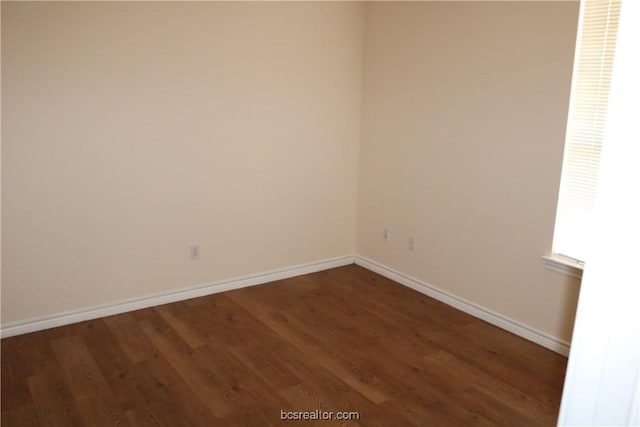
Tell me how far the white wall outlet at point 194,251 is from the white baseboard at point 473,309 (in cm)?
154

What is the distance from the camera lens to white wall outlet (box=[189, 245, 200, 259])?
12.5 feet

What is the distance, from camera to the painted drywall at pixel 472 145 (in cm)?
307

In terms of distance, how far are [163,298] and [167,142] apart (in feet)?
3.78

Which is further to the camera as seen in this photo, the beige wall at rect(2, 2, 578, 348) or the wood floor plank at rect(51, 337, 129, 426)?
the beige wall at rect(2, 2, 578, 348)

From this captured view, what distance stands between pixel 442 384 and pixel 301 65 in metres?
2.60

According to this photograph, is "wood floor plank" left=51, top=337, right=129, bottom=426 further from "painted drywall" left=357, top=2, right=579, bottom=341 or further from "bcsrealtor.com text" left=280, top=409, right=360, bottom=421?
"painted drywall" left=357, top=2, right=579, bottom=341

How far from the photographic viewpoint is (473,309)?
3.67 metres

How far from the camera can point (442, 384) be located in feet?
9.21

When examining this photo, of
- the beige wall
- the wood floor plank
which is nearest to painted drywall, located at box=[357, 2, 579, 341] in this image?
the beige wall

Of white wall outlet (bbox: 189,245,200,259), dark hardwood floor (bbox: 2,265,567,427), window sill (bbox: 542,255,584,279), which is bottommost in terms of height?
dark hardwood floor (bbox: 2,265,567,427)

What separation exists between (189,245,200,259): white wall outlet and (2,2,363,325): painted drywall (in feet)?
0.11

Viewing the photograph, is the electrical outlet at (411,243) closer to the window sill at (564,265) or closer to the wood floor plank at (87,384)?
the window sill at (564,265)

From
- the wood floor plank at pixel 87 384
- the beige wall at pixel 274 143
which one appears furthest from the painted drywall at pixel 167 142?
the wood floor plank at pixel 87 384

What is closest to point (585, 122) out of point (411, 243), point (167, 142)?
point (411, 243)
